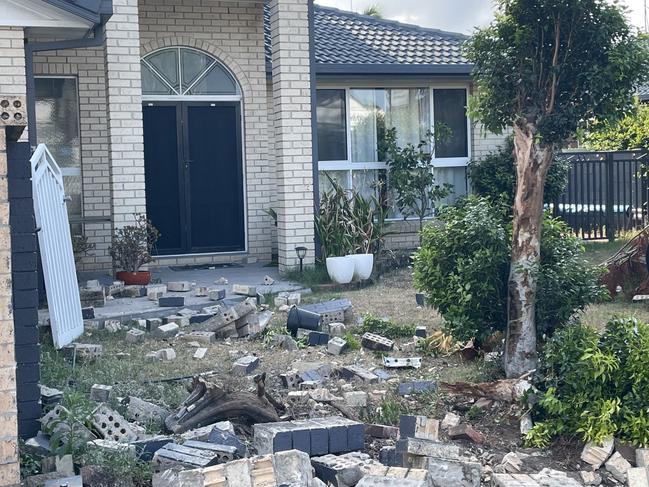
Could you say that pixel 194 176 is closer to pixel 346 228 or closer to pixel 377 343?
pixel 346 228

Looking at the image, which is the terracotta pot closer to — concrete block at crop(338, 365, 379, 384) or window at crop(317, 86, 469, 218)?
window at crop(317, 86, 469, 218)

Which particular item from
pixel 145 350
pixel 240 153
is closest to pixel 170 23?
pixel 240 153

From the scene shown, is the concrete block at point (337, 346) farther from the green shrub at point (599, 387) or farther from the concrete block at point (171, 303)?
the green shrub at point (599, 387)

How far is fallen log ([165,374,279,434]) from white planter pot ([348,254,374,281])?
6611 millimetres

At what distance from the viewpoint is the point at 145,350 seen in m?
9.21

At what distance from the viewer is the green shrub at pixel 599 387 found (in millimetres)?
6148

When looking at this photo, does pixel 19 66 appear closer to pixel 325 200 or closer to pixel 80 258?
pixel 80 258

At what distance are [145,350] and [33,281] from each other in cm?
337

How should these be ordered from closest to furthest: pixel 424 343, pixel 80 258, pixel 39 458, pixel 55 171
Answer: pixel 39 458 < pixel 424 343 < pixel 55 171 < pixel 80 258

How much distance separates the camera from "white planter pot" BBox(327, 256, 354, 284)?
42.1ft

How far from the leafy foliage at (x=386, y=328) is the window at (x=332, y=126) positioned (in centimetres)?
635

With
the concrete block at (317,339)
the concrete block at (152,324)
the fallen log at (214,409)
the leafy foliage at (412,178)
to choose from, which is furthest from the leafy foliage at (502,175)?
the fallen log at (214,409)

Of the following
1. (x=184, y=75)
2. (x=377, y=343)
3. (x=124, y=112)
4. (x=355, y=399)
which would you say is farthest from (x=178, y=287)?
(x=355, y=399)

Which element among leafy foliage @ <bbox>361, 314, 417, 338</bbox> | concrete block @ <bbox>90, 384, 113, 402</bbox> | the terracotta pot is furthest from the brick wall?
concrete block @ <bbox>90, 384, 113, 402</bbox>
